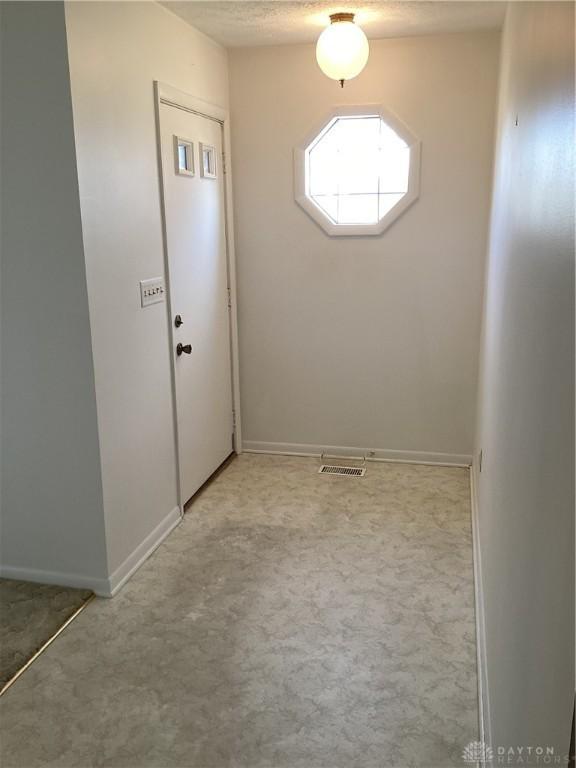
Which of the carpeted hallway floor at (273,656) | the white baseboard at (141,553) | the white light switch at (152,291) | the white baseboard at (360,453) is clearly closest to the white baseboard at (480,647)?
the carpeted hallway floor at (273,656)

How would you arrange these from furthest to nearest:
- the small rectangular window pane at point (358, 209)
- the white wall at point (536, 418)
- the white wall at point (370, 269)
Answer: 1. the small rectangular window pane at point (358, 209)
2. the white wall at point (370, 269)
3. the white wall at point (536, 418)

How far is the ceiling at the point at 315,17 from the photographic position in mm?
2908

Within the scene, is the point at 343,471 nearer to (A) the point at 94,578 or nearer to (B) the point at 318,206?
(B) the point at 318,206

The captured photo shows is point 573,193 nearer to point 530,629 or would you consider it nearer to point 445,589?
point 530,629

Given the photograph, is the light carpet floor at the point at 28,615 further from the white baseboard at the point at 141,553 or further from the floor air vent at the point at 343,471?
the floor air vent at the point at 343,471

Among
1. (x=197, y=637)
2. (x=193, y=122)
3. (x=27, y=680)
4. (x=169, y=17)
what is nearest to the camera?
(x=27, y=680)

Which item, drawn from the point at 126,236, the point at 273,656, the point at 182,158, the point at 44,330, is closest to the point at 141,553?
the point at 273,656

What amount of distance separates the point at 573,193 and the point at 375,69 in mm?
2927

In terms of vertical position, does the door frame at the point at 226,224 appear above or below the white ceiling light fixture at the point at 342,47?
→ below

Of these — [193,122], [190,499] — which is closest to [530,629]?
[190,499]

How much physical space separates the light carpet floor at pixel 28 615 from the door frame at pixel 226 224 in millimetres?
813

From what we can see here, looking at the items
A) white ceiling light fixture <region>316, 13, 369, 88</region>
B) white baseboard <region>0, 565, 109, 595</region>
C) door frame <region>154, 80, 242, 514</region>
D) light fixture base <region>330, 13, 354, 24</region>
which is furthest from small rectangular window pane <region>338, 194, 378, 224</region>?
white baseboard <region>0, 565, 109, 595</region>

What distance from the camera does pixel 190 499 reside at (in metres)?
3.51

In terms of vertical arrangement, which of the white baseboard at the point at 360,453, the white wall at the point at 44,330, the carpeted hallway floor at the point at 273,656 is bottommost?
the carpeted hallway floor at the point at 273,656
